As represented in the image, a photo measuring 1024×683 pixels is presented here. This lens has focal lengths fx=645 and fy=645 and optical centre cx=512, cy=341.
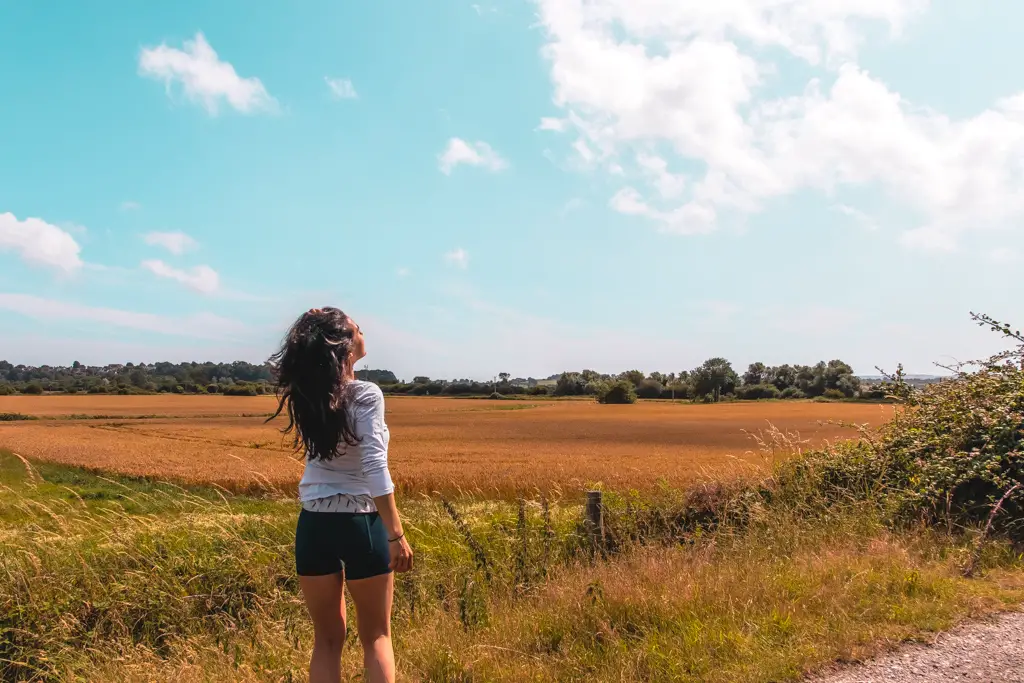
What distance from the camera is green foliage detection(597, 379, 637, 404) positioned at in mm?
115188

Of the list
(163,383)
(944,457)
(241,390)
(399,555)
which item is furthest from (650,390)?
(399,555)

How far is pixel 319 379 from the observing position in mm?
2996

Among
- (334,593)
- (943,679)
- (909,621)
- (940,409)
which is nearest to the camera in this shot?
(334,593)

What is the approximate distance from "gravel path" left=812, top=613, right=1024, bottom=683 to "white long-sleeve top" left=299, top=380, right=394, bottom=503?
8.58ft

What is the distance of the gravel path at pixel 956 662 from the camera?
3504mm

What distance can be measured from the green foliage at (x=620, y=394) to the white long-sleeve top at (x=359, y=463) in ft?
373

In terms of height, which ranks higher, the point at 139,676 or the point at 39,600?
the point at 139,676

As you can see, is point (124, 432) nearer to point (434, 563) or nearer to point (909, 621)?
point (434, 563)

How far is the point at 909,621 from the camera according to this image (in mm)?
4203

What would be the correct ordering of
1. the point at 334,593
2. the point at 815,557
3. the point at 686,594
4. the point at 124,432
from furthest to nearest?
the point at 124,432 < the point at 815,557 < the point at 686,594 < the point at 334,593

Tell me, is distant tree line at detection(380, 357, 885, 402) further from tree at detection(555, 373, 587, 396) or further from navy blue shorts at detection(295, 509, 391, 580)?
navy blue shorts at detection(295, 509, 391, 580)

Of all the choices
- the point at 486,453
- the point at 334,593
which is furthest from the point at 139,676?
the point at 486,453

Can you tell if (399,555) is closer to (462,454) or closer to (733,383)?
(462,454)

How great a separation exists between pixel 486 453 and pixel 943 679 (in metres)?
27.9
